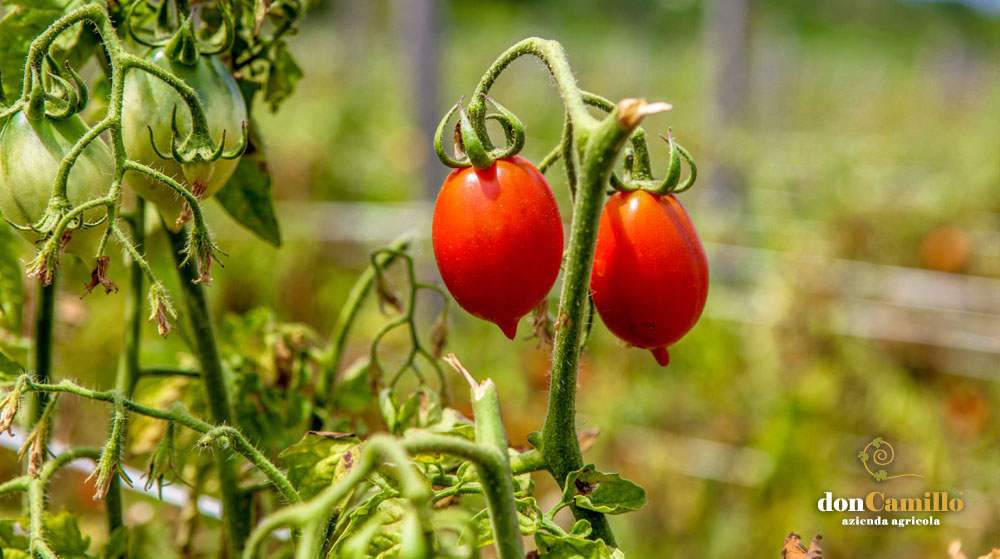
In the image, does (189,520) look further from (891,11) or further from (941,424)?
(891,11)

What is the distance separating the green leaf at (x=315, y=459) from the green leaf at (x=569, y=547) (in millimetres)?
139

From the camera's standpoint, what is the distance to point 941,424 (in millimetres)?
2352

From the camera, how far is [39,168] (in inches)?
18.3

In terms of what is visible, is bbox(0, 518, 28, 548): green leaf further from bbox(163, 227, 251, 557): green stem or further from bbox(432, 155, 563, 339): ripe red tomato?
bbox(432, 155, 563, 339): ripe red tomato

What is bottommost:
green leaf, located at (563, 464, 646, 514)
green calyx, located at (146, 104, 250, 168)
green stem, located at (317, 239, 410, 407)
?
green leaf, located at (563, 464, 646, 514)

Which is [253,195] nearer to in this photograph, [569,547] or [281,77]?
[281,77]

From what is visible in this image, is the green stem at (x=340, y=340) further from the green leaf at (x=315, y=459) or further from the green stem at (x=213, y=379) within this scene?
the green leaf at (x=315, y=459)

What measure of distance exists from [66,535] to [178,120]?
27 centimetres

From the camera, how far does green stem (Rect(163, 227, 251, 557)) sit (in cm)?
59

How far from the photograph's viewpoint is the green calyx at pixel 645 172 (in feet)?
1.65

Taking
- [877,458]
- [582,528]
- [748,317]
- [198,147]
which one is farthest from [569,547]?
[748,317]

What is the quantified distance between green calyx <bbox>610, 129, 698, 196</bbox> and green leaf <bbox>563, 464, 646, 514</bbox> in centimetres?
17

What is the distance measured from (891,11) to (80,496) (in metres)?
17.8

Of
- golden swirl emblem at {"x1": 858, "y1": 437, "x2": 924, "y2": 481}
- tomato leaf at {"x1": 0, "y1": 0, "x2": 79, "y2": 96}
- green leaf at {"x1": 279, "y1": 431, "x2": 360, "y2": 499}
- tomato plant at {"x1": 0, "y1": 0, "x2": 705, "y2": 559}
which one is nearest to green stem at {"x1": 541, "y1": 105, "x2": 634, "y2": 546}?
tomato plant at {"x1": 0, "y1": 0, "x2": 705, "y2": 559}
